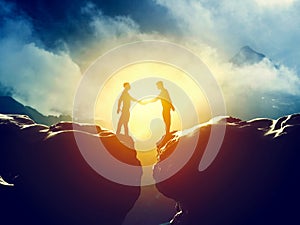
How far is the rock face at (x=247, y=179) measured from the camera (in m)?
18.2

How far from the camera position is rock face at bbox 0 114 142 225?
2120 cm

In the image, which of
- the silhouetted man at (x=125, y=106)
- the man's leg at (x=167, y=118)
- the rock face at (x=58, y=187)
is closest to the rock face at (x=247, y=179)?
the rock face at (x=58, y=187)

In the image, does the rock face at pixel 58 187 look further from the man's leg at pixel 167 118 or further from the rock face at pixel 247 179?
the man's leg at pixel 167 118

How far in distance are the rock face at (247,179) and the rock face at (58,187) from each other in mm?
4185

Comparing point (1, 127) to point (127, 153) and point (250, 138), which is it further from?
point (250, 138)

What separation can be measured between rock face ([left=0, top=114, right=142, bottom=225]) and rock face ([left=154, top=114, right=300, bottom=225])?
4185 mm

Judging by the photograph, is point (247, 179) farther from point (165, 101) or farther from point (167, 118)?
point (165, 101)

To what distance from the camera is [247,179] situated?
62.0 ft

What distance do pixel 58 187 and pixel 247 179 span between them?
12.0 metres

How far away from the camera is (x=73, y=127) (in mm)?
25109

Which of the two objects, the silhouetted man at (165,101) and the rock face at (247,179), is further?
the silhouetted man at (165,101)

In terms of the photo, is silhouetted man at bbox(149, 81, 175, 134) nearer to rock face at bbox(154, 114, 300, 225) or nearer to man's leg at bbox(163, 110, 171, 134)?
man's leg at bbox(163, 110, 171, 134)

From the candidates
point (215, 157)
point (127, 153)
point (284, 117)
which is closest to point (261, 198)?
point (215, 157)

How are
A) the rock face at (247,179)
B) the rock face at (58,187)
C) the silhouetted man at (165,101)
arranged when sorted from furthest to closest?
1. the silhouetted man at (165,101)
2. the rock face at (58,187)
3. the rock face at (247,179)
